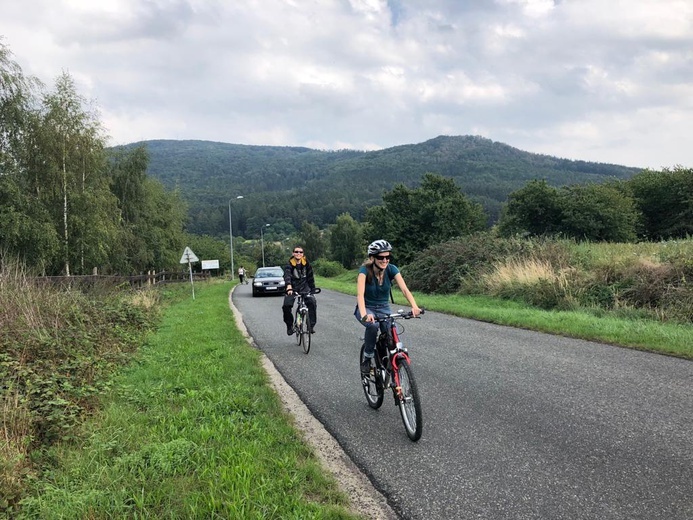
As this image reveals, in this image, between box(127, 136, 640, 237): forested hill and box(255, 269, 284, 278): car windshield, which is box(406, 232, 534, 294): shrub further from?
box(127, 136, 640, 237): forested hill

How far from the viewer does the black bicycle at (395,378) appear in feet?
13.8

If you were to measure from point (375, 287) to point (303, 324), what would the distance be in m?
4.25

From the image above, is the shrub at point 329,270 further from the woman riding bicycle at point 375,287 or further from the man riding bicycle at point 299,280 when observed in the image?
the woman riding bicycle at point 375,287

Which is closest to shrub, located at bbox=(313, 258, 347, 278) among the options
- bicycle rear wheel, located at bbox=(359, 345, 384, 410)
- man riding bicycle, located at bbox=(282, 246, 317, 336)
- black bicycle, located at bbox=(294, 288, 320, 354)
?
man riding bicycle, located at bbox=(282, 246, 317, 336)

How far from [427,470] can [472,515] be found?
0.67 meters

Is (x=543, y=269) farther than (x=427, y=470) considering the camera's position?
Yes

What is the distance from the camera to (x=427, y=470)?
3602 mm

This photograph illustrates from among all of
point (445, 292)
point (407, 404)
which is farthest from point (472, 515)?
point (445, 292)

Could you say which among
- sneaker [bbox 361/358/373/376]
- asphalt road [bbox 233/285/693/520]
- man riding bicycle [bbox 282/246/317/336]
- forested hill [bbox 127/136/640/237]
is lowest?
asphalt road [bbox 233/285/693/520]

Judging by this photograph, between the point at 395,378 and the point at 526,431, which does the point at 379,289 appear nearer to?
the point at 395,378

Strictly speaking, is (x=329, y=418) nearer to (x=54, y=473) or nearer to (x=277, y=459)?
(x=277, y=459)

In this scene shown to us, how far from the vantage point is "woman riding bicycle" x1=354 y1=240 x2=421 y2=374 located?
4828mm

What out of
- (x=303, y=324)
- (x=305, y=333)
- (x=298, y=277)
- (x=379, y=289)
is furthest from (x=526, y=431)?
(x=298, y=277)

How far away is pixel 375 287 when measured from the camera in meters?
5.00
